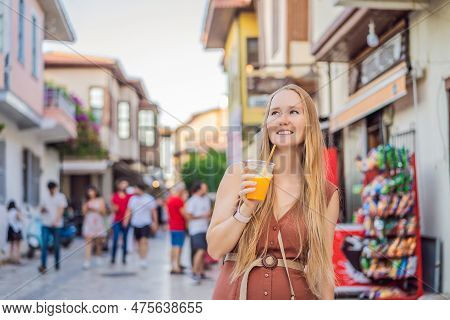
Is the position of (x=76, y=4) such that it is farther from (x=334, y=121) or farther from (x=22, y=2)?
(x=334, y=121)

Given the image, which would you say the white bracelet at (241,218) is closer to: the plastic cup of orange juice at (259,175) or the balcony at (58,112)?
the plastic cup of orange juice at (259,175)

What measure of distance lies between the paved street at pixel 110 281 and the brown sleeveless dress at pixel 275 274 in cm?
192

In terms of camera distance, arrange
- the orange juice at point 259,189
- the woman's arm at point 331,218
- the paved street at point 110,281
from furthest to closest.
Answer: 1. the paved street at point 110,281
2. the woman's arm at point 331,218
3. the orange juice at point 259,189

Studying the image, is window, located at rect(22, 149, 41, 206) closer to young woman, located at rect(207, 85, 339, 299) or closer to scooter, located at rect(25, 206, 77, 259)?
scooter, located at rect(25, 206, 77, 259)

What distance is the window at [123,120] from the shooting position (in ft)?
18.4

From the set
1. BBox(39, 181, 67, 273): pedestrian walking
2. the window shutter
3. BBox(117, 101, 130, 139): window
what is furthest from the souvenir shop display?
the window shutter

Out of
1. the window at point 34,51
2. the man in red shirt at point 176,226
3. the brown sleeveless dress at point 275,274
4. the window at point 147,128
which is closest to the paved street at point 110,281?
the man in red shirt at point 176,226

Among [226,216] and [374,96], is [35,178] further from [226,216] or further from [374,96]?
[226,216]

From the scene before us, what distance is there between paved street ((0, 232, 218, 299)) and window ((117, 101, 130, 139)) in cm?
109

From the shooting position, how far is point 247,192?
82.6 inches

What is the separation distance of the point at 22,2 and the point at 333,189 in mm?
3247

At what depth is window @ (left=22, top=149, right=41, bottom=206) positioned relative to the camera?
1095 cm

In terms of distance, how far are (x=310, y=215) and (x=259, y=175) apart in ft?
0.63
